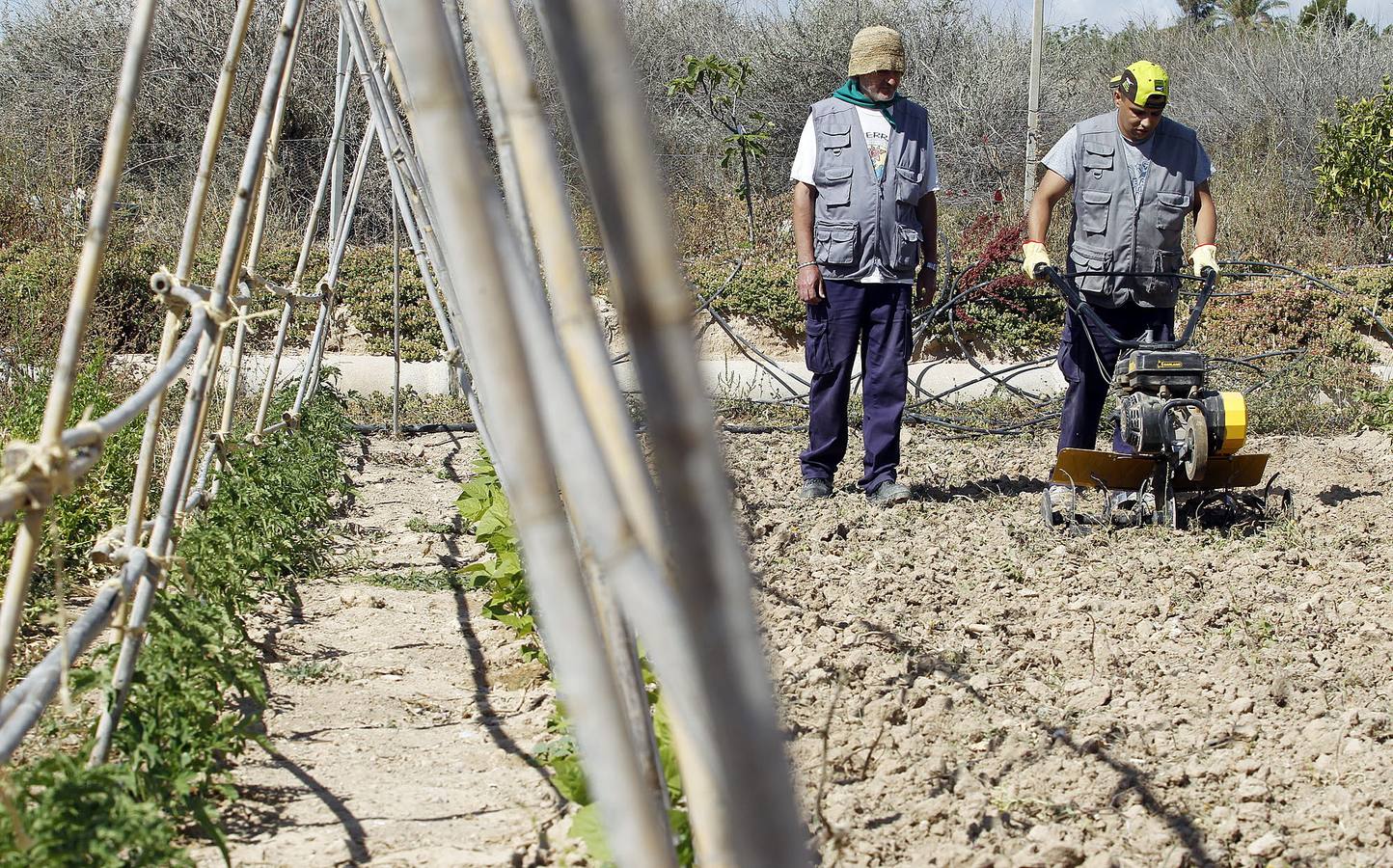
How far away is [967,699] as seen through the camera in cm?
306

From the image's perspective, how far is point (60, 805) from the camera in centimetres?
164

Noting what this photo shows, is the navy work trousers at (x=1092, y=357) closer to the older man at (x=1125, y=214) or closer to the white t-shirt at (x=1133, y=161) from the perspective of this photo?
the older man at (x=1125, y=214)

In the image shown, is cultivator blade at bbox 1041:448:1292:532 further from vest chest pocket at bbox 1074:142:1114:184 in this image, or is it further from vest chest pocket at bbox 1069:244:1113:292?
vest chest pocket at bbox 1074:142:1114:184

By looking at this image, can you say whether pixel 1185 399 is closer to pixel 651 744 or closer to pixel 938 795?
pixel 938 795

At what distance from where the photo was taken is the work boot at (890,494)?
5.15 m

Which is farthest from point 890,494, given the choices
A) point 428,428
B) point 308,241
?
point 428,428

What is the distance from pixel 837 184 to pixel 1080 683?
98.1 inches

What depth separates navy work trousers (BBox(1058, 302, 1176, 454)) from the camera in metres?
4.86

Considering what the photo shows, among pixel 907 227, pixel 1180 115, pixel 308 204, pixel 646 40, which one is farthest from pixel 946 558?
pixel 1180 115

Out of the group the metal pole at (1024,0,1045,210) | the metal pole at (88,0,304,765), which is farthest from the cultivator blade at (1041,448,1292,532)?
the metal pole at (1024,0,1045,210)

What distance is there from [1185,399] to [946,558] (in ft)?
3.21

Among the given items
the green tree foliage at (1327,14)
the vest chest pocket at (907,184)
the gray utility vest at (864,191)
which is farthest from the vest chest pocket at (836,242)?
the green tree foliage at (1327,14)

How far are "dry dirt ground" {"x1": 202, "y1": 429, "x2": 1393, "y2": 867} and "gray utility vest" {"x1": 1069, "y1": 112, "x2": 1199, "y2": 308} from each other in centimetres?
97

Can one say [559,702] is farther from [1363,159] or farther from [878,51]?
[1363,159]
